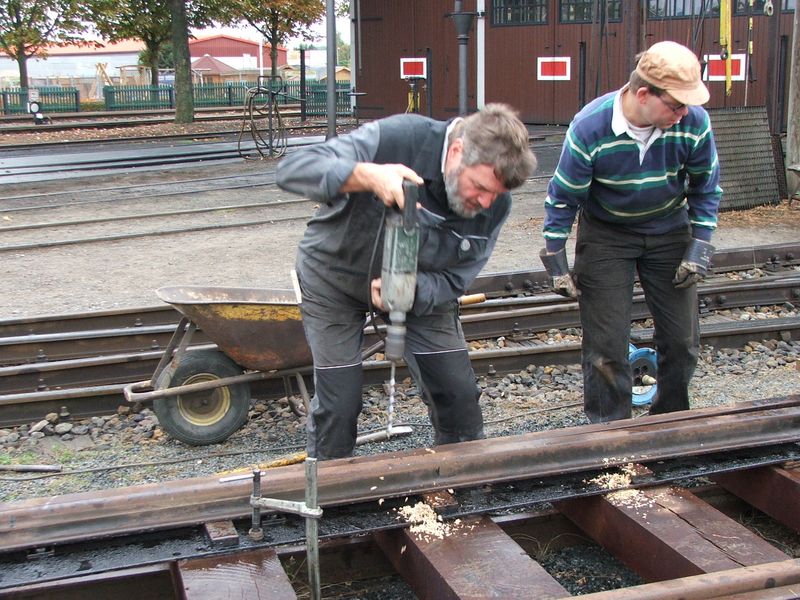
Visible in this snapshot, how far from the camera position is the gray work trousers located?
376cm

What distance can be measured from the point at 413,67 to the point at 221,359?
22.9 m

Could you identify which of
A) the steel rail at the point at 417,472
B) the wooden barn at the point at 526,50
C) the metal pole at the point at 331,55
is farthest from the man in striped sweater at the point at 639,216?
the wooden barn at the point at 526,50

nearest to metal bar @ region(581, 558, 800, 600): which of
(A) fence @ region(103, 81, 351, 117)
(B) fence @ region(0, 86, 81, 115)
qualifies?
(A) fence @ region(103, 81, 351, 117)

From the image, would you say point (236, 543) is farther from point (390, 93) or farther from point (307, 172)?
point (390, 93)

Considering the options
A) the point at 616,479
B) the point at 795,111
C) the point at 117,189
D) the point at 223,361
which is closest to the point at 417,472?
the point at 616,479

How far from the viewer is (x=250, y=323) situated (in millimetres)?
5055

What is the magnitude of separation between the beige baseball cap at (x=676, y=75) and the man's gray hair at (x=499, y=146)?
100 centimetres

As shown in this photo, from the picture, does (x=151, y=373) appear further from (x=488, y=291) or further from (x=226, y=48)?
(x=226, y=48)

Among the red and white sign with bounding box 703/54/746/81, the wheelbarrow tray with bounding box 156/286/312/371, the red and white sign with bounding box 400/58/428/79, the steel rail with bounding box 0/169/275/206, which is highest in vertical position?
the red and white sign with bounding box 400/58/428/79

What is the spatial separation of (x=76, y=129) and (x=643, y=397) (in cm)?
2647

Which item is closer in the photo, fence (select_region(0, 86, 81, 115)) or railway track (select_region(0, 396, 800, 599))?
railway track (select_region(0, 396, 800, 599))

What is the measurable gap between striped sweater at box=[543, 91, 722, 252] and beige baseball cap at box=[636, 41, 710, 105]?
1.15 feet

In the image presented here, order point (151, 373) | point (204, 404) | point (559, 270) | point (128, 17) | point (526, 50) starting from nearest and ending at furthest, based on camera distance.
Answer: point (559, 270)
point (204, 404)
point (151, 373)
point (526, 50)
point (128, 17)

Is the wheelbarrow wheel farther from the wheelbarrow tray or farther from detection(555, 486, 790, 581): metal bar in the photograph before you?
detection(555, 486, 790, 581): metal bar
